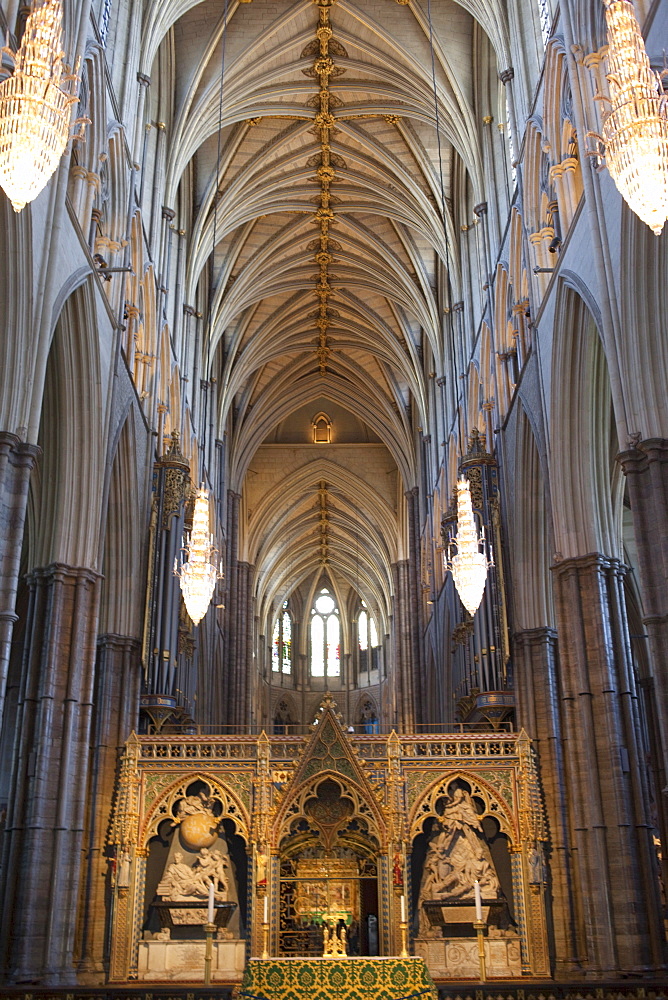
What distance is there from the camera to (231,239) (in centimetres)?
3366

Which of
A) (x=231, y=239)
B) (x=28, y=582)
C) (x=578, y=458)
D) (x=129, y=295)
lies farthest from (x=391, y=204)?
(x=28, y=582)

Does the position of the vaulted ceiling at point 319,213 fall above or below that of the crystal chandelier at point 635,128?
above

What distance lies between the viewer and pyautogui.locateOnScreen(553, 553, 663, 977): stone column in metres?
14.5

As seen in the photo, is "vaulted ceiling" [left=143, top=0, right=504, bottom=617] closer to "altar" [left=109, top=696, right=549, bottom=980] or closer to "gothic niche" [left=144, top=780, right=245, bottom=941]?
"altar" [left=109, top=696, right=549, bottom=980]

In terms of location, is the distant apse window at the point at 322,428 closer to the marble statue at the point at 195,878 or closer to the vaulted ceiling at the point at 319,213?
the vaulted ceiling at the point at 319,213

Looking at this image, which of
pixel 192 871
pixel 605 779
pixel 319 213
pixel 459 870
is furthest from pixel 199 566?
pixel 319 213

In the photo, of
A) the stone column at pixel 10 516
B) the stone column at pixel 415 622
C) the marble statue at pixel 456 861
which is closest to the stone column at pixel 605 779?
the marble statue at pixel 456 861

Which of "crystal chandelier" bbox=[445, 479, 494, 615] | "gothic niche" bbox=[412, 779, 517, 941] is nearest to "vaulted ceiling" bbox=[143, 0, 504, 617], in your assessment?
"crystal chandelier" bbox=[445, 479, 494, 615]

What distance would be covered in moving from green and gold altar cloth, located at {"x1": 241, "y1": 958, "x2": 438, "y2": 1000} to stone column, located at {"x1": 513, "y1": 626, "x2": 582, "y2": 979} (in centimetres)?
682

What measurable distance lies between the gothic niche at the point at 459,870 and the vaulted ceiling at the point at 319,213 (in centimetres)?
1479

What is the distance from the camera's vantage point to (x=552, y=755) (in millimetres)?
18109

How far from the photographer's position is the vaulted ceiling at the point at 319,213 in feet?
84.7

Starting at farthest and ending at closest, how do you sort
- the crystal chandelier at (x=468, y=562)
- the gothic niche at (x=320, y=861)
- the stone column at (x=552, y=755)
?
the crystal chandelier at (x=468, y=562) → the gothic niche at (x=320, y=861) → the stone column at (x=552, y=755)

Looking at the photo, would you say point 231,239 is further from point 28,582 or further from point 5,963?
point 5,963
